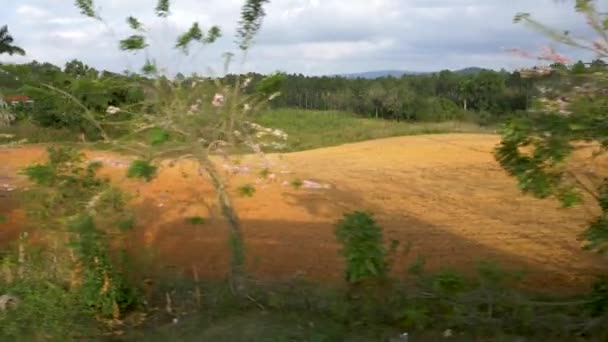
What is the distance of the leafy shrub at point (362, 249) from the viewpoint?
5.14 metres

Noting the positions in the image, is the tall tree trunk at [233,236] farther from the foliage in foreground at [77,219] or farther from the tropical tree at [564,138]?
the tropical tree at [564,138]

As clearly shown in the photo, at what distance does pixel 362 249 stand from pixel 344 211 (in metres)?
6.37

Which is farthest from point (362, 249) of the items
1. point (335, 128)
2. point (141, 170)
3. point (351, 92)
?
point (351, 92)

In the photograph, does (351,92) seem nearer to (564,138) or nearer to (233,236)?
(233,236)

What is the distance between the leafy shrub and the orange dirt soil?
3.43 feet

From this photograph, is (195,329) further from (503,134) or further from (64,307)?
(503,134)

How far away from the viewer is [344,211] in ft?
37.8

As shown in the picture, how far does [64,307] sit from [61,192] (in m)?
0.93

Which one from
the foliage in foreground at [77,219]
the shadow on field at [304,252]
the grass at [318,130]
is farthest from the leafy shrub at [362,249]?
the grass at [318,130]

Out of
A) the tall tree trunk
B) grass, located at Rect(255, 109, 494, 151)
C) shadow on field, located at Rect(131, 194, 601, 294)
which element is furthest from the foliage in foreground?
grass, located at Rect(255, 109, 494, 151)

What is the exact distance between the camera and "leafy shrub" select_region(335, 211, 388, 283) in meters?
5.14

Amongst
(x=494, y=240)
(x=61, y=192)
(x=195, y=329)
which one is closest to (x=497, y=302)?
(x=195, y=329)

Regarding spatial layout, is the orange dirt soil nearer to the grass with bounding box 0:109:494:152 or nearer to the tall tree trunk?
the tall tree trunk

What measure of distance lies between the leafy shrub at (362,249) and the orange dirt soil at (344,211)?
1.04 metres
